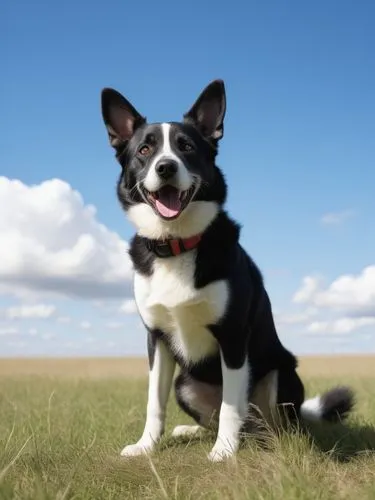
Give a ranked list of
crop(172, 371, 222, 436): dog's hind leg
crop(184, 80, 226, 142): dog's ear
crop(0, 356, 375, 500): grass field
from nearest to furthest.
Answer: crop(0, 356, 375, 500): grass field
crop(184, 80, 226, 142): dog's ear
crop(172, 371, 222, 436): dog's hind leg

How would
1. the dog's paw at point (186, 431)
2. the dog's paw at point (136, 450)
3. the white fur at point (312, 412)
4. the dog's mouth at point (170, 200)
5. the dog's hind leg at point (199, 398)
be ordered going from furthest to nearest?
the white fur at point (312, 412) < the dog's paw at point (186, 431) < the dog's hind leg at point (199, 398) < the dog's paw at point (136, 450) < the dog's mouth at point (170, 200)

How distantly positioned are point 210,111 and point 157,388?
6.84 feet

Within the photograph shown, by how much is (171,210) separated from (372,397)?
5193 millimetres

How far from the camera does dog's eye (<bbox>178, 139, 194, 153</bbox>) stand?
4.33 m

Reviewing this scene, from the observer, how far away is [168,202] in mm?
4250

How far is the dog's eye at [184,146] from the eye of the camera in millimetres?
4332

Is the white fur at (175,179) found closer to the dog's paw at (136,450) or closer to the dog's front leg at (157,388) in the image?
the dog's front leg at (157,388)

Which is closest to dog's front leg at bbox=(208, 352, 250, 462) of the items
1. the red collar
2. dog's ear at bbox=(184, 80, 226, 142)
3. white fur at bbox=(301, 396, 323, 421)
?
the red collar

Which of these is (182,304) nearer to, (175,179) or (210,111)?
(175,179)

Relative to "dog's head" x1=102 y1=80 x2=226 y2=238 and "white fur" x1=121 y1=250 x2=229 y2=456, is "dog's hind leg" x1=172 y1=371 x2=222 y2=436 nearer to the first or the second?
"white fur" x1=121 y1=250 x2=229 y2=456

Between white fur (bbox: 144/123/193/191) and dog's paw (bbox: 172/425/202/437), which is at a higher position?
white fur (bbox: 144/123/193/191)

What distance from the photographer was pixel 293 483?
3.14 m

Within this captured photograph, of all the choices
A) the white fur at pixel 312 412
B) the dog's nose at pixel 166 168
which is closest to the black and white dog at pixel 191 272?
the dog's nose at pixel 166 168

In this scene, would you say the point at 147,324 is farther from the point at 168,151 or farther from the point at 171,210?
the point at 168,151
